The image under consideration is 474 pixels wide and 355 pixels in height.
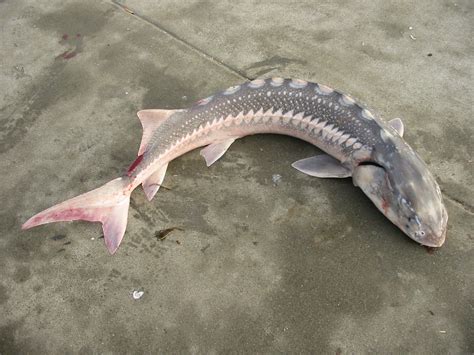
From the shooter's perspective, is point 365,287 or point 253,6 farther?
point 253,6

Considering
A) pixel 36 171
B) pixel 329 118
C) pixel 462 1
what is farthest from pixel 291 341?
pixel 462 1

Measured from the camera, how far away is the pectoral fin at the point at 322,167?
3748mm

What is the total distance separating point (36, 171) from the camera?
4133 millimetres

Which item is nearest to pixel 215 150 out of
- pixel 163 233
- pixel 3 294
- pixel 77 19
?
pixel 163 233

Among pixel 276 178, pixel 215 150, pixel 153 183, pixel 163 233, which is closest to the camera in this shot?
pixel 163 233

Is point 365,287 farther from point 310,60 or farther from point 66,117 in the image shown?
point 66,117

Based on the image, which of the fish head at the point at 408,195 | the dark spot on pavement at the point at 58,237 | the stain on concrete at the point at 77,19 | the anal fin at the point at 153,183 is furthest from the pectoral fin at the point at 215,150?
the stain on concrete at the point at 77,19

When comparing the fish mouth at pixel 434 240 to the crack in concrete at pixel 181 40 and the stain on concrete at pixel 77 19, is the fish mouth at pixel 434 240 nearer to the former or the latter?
the crack in concrete at pixel 181 40

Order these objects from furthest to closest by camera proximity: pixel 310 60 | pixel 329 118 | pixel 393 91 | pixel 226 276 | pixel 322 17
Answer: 1. pixel 322 17
2. pixel 310 60
3. pixel 393 91
4. pixel 329 118
5. pixel 226 276

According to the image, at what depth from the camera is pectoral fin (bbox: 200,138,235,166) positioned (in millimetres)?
3963

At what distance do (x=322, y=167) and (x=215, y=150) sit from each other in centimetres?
88

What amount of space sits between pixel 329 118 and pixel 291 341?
5.57ft

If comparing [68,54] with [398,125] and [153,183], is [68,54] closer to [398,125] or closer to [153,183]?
[153,183]

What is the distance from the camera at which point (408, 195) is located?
3316 mm
